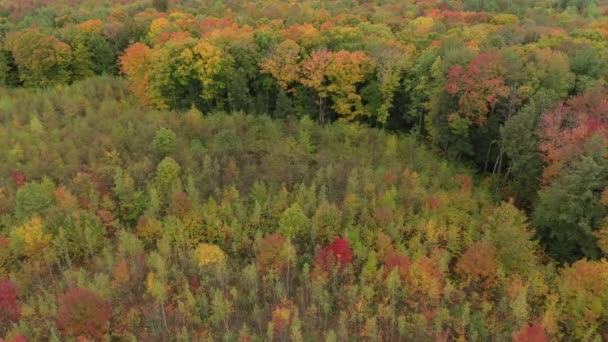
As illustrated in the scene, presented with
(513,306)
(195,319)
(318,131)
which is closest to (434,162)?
(318,131)

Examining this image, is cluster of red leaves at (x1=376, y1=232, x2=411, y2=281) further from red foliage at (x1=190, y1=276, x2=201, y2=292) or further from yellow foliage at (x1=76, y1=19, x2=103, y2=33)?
yellow foliage at (x1=76, y1=19, x2=103, y2=33)

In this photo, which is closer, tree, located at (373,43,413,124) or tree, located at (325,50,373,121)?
tree, located at (373,43,413,124)

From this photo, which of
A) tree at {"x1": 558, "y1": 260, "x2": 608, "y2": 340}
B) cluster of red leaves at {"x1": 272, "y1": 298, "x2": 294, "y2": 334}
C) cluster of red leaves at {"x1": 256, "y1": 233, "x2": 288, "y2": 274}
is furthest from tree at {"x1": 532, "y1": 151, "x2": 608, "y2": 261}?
cluster of red leaves at {"x1": 272, "y1": 298, "x2": 294, "y2": 334}

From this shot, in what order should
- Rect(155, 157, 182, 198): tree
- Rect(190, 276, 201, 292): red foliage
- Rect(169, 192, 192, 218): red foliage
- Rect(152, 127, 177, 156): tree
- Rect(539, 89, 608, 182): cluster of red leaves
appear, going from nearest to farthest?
1. Rect(190, 276, 201, 292): red foliage
2. Rect(539, 89, 608, 182): cluster of red leaves
3. Rect(169, 192, 192, 218): red foliage
4. Rect(155, 157, 182, 198): tree
5. Rect(152, 127, 177, 156): tree

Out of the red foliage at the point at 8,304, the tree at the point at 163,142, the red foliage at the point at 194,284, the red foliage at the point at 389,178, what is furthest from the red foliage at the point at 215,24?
the red foliage at the point at 8,304

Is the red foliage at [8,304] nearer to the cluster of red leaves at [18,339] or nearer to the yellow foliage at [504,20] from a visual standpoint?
the cluster of red leaves at [18,339]

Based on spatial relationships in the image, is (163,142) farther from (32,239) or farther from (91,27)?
(91,27)
